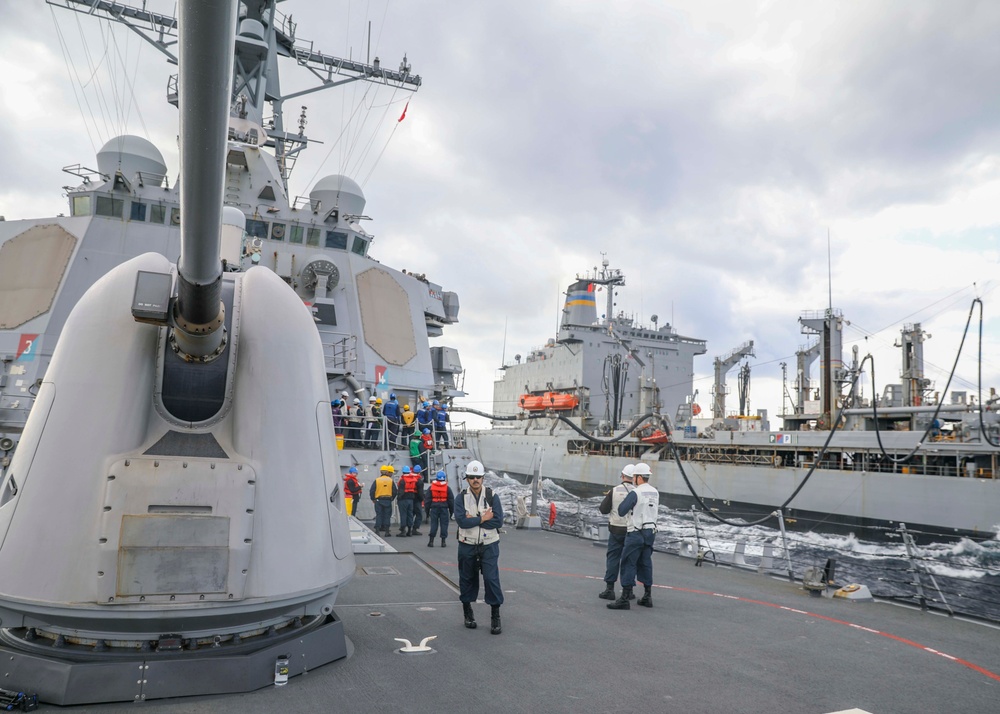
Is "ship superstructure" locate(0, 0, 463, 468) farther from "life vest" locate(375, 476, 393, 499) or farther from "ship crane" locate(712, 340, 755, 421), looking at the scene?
"ship crane" locate(712, 340, 755, 421)

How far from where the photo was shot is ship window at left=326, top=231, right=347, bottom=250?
1498 cm

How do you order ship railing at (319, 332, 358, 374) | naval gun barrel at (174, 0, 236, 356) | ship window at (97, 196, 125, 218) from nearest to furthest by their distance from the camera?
naval gun barrel at (174, 0, 236, 356) → ship railing at (319, 332, 358, 374) → ship window at (97, 196, 125, 218)

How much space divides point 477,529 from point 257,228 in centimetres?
1143

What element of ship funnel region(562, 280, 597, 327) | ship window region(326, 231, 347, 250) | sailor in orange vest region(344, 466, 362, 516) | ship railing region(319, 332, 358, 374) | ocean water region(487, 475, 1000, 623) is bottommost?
ocean water region(487, 475, 1000, 623)

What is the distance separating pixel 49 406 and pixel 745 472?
84.1ft

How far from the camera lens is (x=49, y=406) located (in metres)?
3.51

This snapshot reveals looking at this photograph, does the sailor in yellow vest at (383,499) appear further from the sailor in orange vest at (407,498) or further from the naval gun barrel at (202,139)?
the naval gun barrel at (202,139)

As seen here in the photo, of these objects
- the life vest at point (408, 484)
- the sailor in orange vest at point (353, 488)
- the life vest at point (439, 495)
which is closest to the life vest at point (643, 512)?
the life vest at point (439, 495)

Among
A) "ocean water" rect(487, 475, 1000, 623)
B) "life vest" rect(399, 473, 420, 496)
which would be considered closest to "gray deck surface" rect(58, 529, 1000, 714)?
"ocean water" rect(487, 475, 1000, 623)

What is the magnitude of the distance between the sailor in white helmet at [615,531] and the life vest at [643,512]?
0.13m

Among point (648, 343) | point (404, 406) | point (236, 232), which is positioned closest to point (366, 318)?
point (404, 406)

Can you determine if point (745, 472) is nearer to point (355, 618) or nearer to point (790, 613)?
point (790, 613)

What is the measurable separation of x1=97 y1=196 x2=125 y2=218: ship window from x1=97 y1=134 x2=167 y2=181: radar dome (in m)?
1.00

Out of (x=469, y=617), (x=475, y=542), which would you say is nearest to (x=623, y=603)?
(x=469, y=617)
